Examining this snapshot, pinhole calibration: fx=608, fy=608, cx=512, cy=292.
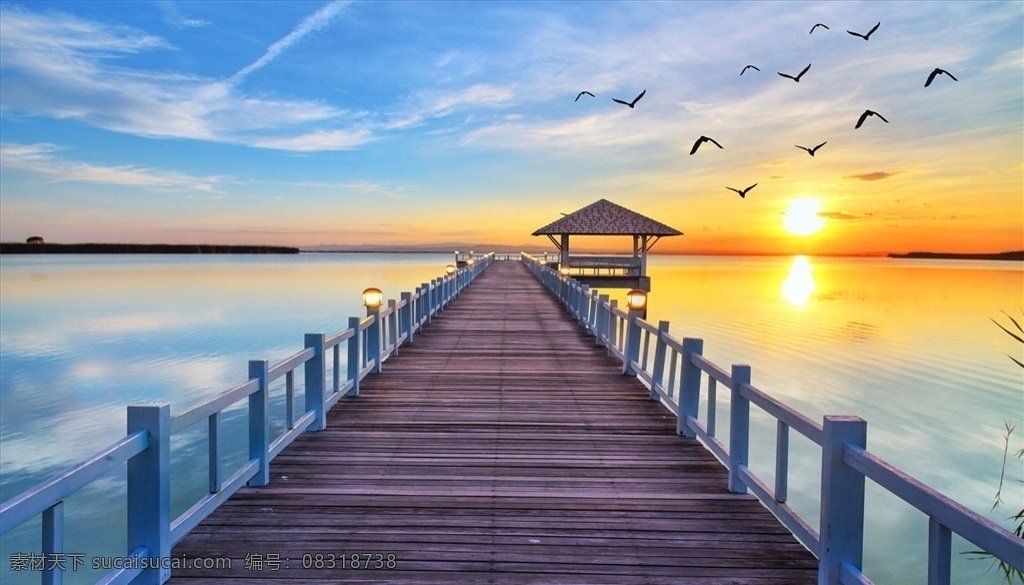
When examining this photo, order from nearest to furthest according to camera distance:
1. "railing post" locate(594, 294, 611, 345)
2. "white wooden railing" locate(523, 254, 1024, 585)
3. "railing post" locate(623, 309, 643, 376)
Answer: "white wooden railing" locate(523, 254, 1024, 585) → "railing post" locate(623, 309, 643, 376) → "railing post" locate(594, 294, 611, 345)

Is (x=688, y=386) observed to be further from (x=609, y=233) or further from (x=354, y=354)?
(x=609, y=233)

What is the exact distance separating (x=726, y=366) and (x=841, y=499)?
21.1 meters

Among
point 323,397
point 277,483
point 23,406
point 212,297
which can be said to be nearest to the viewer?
point 277,483

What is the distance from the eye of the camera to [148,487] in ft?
10.9

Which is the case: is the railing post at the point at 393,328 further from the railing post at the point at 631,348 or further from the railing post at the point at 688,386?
the railing post at the point at 688,386

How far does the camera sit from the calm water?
9598 millimetres

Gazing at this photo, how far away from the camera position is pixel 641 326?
8.76m

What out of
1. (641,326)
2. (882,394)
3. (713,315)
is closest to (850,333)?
(713,315)

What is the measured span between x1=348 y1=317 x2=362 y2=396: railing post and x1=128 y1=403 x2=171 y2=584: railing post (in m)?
4.30

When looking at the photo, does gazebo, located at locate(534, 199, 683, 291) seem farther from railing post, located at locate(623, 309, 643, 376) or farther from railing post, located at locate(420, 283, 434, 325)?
railing post, located at locate(623, 309, 643, 376)

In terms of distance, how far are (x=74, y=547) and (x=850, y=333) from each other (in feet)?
105

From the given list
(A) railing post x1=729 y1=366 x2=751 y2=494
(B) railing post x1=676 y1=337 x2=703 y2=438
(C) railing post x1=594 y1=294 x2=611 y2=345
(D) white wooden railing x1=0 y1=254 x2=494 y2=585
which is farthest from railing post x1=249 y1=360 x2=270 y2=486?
(C) railing post x1=594 y1=294 x2=611 y2=345

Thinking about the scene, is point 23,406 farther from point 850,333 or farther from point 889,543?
point 850,333

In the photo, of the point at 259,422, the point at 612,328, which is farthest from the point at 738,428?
the point at 612,328
